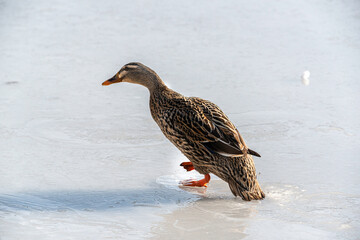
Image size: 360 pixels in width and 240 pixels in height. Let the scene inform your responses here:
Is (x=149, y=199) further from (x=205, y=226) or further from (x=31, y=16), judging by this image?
(x=31, y=16)

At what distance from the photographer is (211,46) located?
7.99m

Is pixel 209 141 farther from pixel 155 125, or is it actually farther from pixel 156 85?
pixel 155 125

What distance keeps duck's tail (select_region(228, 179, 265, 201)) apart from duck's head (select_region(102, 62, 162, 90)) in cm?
119

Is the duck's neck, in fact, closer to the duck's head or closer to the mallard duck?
the duck's head

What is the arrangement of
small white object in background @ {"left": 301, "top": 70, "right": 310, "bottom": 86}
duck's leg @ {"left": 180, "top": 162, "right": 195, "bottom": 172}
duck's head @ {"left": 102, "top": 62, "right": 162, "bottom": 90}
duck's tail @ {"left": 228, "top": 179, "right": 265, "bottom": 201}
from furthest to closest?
small white object in background @ {"left": 301, "top": 70, "right": 310, "bottom": 86} < duck's head @ {"left": 102, "top": 62, "right": 162, "bottom": 90} < duck's leg @ {"left": 180, "top": 162, "right": 195, "bottom": 172} < duck's tail @ {"left": 228, "top": 179, "right": 265, "bottom": 201}

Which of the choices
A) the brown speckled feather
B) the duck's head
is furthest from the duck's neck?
the brown speckled feather

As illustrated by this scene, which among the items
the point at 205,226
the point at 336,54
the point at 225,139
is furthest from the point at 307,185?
the point at 336,54

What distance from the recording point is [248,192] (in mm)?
4441

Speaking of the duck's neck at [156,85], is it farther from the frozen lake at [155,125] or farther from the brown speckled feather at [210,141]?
the frozen lake at [155,125]

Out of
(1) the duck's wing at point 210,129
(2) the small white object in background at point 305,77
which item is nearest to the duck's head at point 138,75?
(1) the duck's wing at point 210,129

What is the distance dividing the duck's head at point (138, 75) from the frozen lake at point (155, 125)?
58cm

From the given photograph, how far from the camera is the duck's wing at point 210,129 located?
4.48m

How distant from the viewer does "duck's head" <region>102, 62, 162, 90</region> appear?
16.9 feet

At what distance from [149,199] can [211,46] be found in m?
3.89
